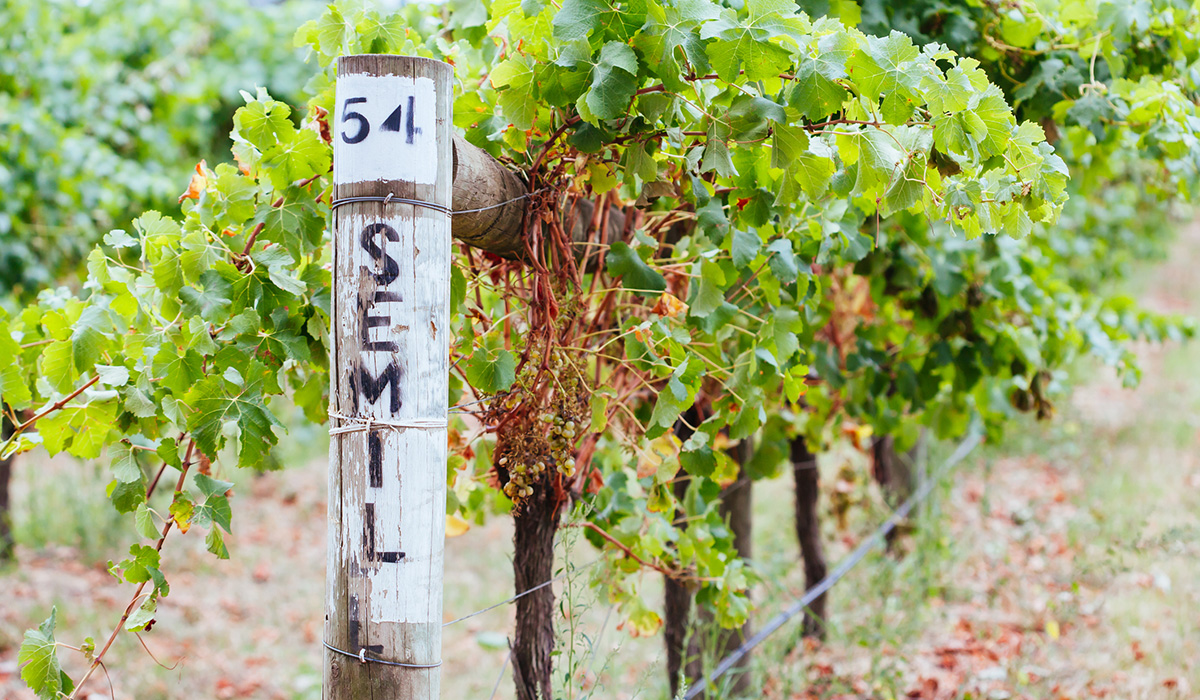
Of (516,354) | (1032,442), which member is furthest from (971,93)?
(1032,442)

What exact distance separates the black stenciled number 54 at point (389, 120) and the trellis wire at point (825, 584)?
1991 millimetres

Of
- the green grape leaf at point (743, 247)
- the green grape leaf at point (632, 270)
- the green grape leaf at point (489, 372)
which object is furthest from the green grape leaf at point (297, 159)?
the green grape leaf at point (743, 247)

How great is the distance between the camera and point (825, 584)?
3547 mm

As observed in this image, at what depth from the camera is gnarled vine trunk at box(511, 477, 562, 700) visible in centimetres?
189

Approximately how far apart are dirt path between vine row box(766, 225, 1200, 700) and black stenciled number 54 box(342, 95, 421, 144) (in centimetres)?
251

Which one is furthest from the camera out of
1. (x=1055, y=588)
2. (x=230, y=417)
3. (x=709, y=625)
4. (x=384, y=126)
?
(x=1055, y=588)

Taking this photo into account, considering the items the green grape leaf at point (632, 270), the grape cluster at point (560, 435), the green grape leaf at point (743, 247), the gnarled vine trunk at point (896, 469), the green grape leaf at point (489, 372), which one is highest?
the green grape leaf at point (743, 247)

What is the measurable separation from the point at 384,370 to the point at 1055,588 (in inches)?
157

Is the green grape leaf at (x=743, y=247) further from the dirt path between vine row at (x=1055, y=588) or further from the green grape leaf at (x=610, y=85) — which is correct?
the dirt path between vine row at (x=1055, y=588)

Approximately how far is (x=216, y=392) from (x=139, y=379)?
16 centimetres

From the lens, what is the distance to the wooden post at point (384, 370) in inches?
46.5

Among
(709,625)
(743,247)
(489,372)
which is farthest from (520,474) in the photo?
(709,625)

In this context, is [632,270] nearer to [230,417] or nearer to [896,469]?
A: [230,417]

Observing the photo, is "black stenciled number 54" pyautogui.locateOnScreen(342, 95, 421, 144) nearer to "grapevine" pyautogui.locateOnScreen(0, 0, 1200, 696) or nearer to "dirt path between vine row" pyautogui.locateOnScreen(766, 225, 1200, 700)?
"grapevine" pyautogui.locateOnScreen(0, 0, 1200, 696)
